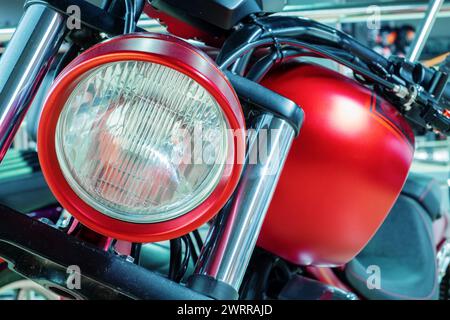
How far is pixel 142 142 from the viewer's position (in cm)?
39

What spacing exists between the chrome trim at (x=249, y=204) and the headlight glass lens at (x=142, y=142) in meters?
0.06

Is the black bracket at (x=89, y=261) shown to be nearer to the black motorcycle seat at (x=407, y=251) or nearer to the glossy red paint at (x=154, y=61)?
the glossy red paint at (x=154, y=61)

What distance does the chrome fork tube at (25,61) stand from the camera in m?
0.40

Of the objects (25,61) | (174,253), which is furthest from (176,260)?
(25,61)

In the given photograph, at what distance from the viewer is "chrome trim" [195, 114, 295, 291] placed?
16.9 inches

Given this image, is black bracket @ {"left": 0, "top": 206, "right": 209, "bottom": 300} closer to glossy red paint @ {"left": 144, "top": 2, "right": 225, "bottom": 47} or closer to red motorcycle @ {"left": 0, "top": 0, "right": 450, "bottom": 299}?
red motorcycle @ {"left": 0, "top": 0, "right": 450, "bottom": 299}

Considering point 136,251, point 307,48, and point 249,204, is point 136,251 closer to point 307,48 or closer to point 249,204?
point 249,204

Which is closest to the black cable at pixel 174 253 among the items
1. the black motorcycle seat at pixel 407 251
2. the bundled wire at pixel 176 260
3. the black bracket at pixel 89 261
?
the bundled wire at pixel 176 260

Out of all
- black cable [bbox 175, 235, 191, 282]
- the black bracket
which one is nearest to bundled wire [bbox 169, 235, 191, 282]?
black cable [bbox 175, 235, 191, 282]

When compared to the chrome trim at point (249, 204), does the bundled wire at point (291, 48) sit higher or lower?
higher

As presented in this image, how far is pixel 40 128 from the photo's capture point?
14.2 inches

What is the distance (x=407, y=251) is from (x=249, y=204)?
0.70 m

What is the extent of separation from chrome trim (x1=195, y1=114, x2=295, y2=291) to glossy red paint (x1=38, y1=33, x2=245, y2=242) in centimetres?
6

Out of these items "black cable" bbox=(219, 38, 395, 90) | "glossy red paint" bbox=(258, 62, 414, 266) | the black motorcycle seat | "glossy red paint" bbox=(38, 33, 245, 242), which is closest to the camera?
"glossy red paint" bbox=(38, 33, 245, 242)
